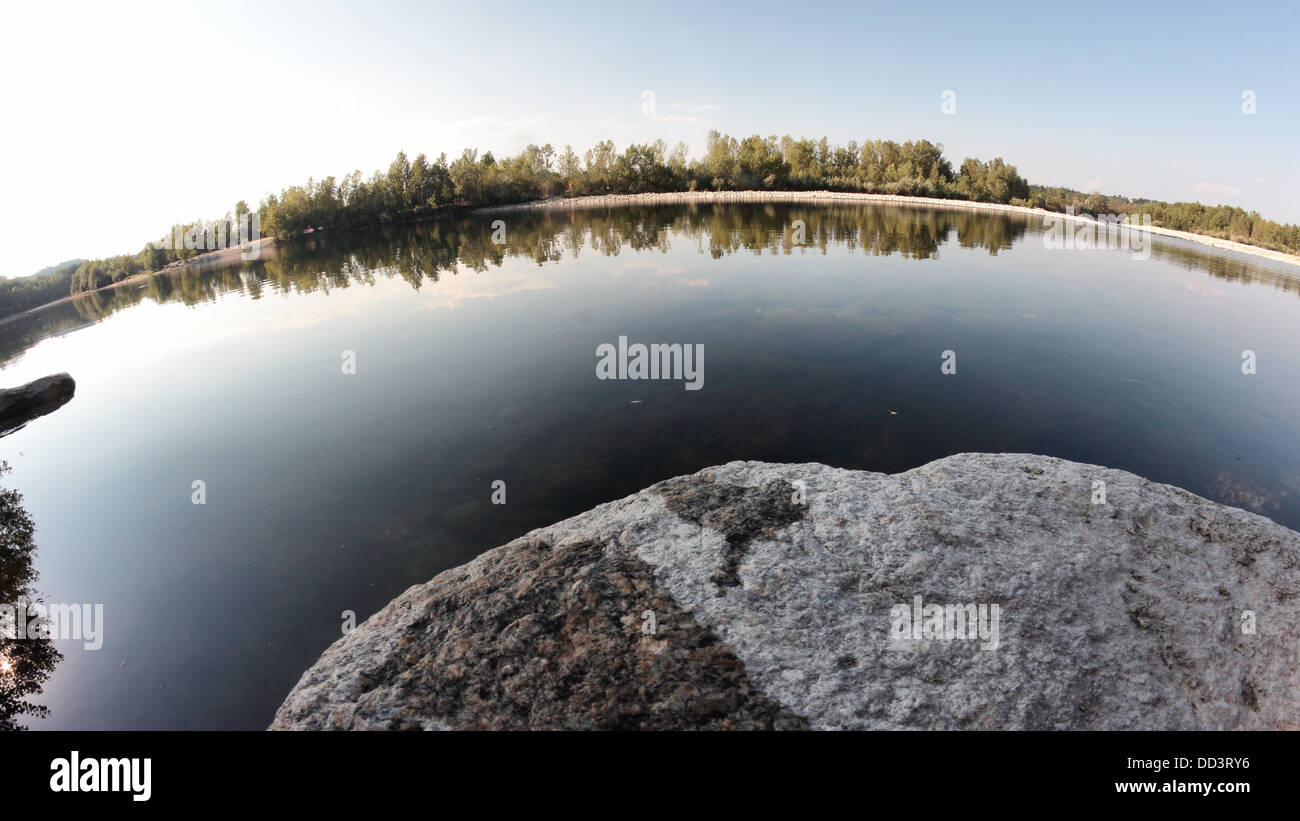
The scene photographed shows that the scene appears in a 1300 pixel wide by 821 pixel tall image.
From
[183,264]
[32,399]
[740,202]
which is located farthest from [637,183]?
[32,399]

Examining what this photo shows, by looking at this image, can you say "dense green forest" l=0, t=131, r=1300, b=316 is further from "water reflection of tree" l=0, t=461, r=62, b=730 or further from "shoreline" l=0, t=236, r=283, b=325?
"water reflection of tree" l=0, t=461, r=62, b=730

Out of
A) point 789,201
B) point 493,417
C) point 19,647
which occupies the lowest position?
point 19,647

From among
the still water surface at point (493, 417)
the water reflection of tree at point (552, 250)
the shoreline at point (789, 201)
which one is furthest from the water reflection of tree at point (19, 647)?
the shoreline at point (789, 201)

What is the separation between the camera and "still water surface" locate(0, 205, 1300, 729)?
9836 mm

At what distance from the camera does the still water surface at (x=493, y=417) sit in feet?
32.3

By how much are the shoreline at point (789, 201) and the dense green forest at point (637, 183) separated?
3506 millimetres

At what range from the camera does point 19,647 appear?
30.0ft

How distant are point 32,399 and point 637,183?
131 metres

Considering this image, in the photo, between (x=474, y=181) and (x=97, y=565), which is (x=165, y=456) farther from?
Result: (x=474, y=181)

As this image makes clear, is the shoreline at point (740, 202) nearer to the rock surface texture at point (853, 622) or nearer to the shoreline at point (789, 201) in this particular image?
the shoreline at point (789, 201)

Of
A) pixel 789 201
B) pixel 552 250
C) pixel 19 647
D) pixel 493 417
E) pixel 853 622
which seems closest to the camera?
pixel 853 622

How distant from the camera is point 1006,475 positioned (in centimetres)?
871

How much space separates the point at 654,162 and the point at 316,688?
483ft

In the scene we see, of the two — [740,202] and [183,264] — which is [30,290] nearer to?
[183,264]
